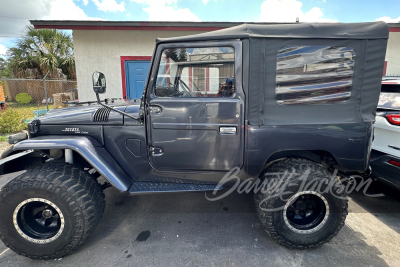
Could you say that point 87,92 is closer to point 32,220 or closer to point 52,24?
point 52,24

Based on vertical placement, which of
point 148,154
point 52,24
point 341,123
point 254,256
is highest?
point 52,24

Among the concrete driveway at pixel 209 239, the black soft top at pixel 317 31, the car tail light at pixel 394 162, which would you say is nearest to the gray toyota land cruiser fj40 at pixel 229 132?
the black soft top at pixel 317 31

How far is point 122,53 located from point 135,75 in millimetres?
782

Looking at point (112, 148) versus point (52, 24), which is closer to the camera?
point (112, 148)

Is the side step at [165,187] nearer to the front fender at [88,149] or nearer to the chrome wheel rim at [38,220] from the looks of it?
the front fender at [88,149]

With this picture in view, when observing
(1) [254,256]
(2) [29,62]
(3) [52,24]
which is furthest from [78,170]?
(2) [29,62]

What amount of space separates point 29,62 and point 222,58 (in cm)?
1726

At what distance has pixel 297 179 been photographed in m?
2.28

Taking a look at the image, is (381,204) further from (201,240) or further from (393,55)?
(393,55)

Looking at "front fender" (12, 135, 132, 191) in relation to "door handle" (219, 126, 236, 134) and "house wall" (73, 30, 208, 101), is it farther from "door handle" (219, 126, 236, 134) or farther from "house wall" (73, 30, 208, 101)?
"house wall" (73, 30, 208, 101)

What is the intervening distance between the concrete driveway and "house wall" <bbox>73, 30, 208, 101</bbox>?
203 inches

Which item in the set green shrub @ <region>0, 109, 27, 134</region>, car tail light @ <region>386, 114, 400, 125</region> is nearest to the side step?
car tail light @ <region>386, 114, 400, 125</region>

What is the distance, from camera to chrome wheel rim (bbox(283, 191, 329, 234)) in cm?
234

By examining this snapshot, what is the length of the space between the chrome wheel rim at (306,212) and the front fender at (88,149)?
5.84ft
